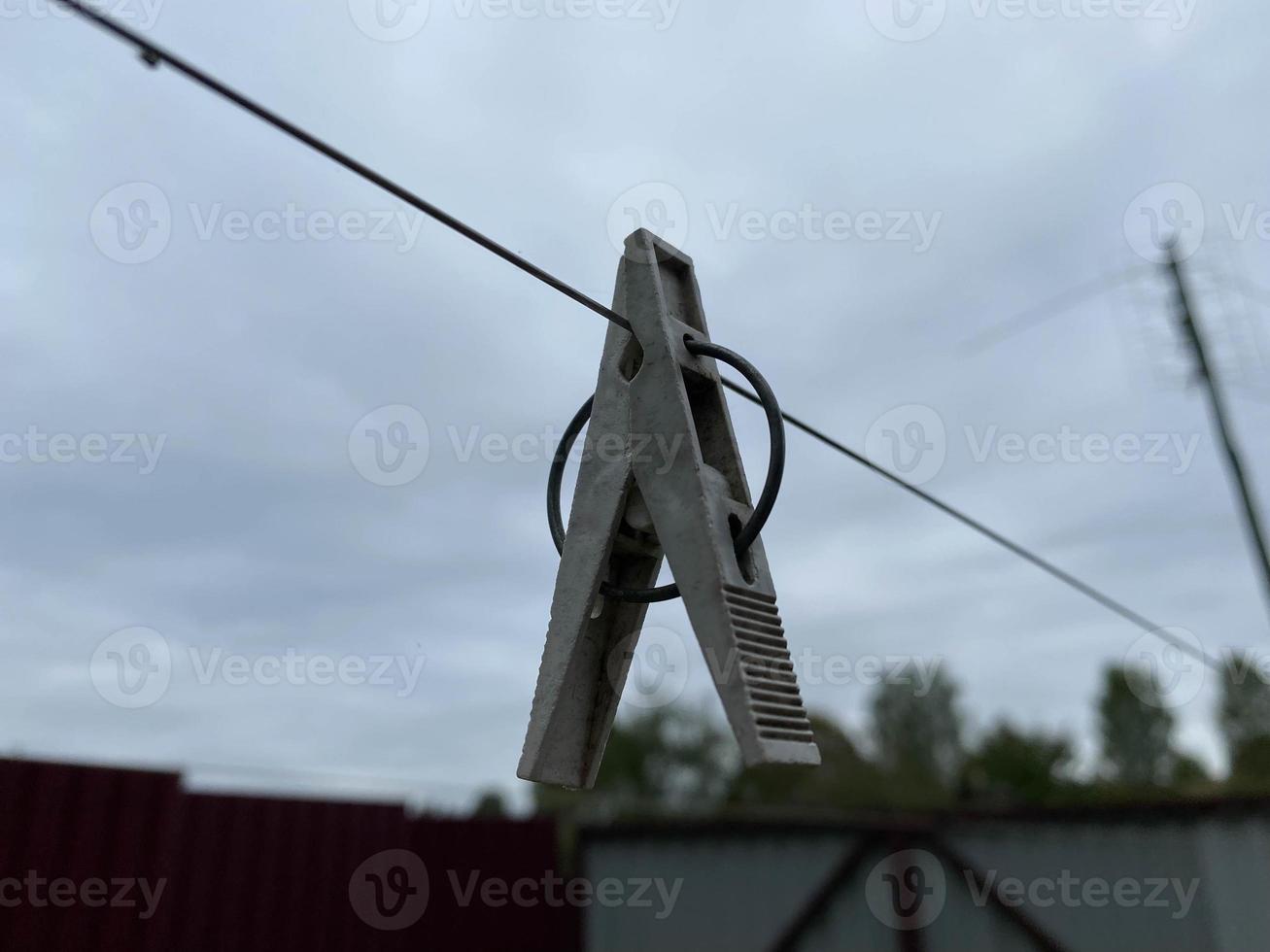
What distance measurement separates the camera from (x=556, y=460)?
2.62 meters

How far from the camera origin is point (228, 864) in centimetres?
742

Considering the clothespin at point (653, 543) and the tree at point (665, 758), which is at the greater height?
the tree at point (665, 758)

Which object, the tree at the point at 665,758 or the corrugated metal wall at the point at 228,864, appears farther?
the tree at the point at 665,758

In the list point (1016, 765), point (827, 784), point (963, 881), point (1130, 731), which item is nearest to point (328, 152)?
point (963, 881)

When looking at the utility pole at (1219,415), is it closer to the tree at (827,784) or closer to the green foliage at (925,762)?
the green foliage at (925,762)

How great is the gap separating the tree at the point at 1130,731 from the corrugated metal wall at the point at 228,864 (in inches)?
1787

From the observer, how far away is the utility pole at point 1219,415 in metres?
8.41

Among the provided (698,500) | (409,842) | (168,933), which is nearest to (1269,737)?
(409,842)

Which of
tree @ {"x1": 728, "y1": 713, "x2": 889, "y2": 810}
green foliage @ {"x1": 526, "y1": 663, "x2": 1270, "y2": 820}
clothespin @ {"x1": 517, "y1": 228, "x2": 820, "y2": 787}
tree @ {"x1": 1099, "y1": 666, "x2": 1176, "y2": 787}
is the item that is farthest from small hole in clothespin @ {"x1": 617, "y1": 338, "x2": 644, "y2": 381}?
tree @ {"x1": 1099, "y1": 666, "x2": 1176, "y2": 787}

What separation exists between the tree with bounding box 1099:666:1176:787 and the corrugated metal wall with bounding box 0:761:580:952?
4539cm

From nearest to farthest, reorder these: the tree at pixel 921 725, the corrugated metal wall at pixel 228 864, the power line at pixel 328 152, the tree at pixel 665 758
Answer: the power line at pixel 328 152 → the corrugated metal wall at pixel 228 864 → the tree at pixel 665 758 → the tree at pixel 921 725

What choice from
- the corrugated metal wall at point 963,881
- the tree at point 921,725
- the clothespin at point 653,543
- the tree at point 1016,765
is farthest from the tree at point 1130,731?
the clothespin at point 653,543

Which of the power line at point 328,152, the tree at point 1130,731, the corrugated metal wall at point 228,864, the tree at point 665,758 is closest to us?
the power line at point 328,152

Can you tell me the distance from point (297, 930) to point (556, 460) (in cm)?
682
